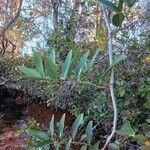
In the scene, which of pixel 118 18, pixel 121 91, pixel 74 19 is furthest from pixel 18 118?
pixel 118 18

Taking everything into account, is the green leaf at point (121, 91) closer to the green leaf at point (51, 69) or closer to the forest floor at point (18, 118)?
the green leaf at point (51, 69)

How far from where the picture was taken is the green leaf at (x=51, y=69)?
111cm

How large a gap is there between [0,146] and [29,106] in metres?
1.45

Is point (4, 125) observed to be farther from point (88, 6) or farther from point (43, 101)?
point (88, 6)

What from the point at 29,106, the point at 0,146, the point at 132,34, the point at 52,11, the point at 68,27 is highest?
the point at 52,11

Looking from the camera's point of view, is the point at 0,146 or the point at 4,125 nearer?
the point at 0,146

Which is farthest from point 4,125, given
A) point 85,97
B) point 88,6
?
point 88,6

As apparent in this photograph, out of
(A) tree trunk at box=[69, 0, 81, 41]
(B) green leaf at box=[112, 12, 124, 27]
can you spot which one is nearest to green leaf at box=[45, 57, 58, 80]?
(B) green leaf at box=[112, 12, 124, 27]

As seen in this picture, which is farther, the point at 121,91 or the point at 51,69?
the point at 121,91

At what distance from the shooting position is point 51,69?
112cm

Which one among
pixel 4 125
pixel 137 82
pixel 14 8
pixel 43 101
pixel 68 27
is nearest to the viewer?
pixel 137 82

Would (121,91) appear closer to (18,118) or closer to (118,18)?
(118,18)

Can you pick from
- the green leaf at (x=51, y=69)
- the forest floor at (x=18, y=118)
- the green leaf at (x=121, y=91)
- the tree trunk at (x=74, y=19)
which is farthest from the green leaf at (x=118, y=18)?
the tree trunk at (x=74, y=19)

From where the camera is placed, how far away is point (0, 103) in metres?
5.95
